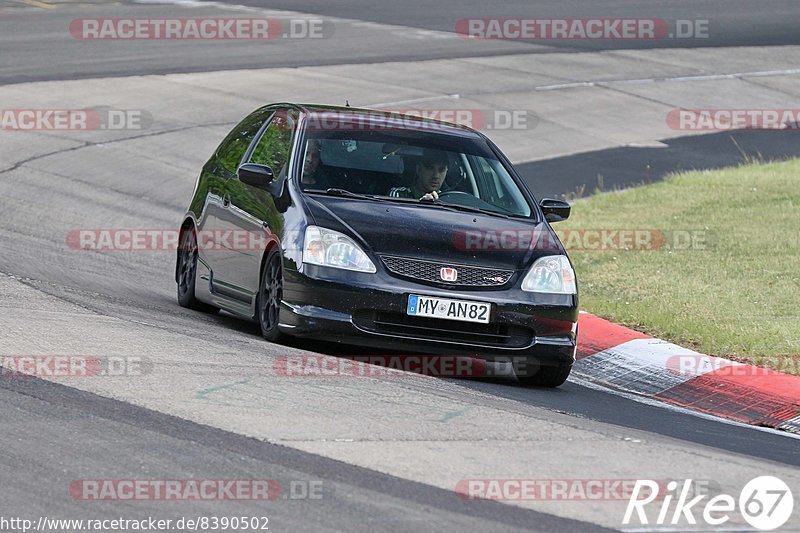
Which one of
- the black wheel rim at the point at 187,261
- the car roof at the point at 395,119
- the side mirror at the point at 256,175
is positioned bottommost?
the black wheel rim at the point at 187,261

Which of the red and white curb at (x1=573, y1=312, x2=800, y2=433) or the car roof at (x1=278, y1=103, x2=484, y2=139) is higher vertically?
the car roof at (x1=278, y1=103, x2=484, y2=139)

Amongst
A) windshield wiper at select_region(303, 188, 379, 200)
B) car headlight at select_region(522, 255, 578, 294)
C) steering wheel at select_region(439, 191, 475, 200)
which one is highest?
windshield wiper at select_region(303, 188, 379, 200)

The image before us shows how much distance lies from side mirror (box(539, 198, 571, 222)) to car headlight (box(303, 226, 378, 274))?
1.84 metres

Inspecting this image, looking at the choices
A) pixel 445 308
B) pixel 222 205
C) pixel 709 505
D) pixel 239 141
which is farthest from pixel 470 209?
pixel 709 505

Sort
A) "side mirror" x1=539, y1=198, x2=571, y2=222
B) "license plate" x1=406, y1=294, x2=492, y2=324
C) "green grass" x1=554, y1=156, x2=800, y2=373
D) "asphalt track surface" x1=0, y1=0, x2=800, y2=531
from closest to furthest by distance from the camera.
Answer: "asphalt track surface" x1=0, y1=0, x2=800, y2=531, "license plate" x1=406, y1=294, x2=492, y2=324, "side mirror" x1=539, y1=198, x2=571, y2=222, "green grass" x1=554, y1=156, x2=800, y2=373

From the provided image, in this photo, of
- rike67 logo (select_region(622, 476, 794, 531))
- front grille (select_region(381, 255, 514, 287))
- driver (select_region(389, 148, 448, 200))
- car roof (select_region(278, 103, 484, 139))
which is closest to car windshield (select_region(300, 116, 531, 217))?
driver (select_region(389, 148, 448, 200))

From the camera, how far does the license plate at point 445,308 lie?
9008 mm

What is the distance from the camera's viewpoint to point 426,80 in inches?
1010

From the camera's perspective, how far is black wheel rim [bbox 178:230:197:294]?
37.5 ft

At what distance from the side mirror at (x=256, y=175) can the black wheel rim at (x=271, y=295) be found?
56 cm

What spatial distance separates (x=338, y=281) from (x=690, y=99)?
17994 millimetres

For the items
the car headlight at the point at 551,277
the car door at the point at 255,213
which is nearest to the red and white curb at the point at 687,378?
the car headlight at the point at 551,277

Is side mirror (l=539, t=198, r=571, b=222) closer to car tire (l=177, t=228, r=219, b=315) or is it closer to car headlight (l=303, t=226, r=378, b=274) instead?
car headlight (l=303, t=226, r=378, b=274)

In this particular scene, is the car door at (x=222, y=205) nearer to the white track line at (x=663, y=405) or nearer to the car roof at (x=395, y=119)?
the car roof at (x=395, y=119)
